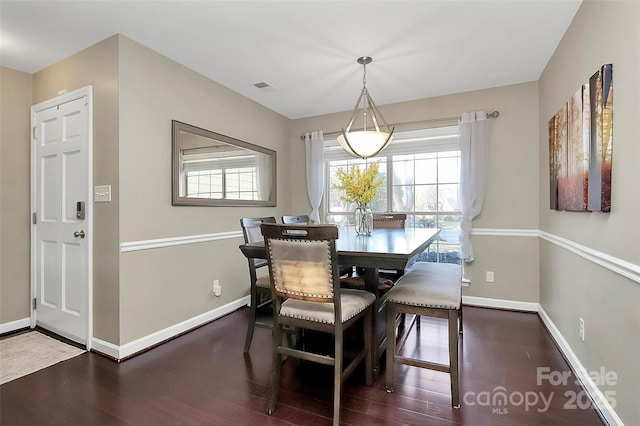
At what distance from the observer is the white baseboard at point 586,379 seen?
5.12 ft

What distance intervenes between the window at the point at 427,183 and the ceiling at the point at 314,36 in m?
0.75

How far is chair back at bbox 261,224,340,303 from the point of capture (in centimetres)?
154

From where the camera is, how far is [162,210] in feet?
8.72

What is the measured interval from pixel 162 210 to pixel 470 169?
318 centimetres

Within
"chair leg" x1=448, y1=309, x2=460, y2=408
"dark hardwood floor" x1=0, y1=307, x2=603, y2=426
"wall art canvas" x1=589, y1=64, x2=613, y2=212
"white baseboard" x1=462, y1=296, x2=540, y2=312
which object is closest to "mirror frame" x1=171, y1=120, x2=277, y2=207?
"dark hardwood floor" x1=0, y1=307, x2=603, y2=426

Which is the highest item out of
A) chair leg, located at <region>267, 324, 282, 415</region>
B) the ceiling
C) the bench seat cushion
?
the ceiling

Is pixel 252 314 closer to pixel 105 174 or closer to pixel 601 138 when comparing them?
pixel 105 174

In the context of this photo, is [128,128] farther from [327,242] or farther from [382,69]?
[382,69]

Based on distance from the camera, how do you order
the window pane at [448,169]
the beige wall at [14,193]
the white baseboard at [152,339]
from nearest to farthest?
the white baseboard at [152,339] → the beige wall at [14,193] → the window pane at [448,169]

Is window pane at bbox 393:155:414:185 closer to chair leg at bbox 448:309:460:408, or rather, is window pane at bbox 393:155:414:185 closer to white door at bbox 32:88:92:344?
chair leg at bbox 448:309:460:408

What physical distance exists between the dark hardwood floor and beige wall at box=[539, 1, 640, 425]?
35 cm

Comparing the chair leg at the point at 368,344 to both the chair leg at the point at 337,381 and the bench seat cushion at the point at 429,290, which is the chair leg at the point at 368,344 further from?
the chair leg at the point at 337,381

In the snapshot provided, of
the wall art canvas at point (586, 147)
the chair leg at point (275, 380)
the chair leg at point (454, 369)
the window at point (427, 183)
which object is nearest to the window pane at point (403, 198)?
the window at point (427, 183)

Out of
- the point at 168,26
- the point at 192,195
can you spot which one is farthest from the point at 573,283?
the point at 168,26
